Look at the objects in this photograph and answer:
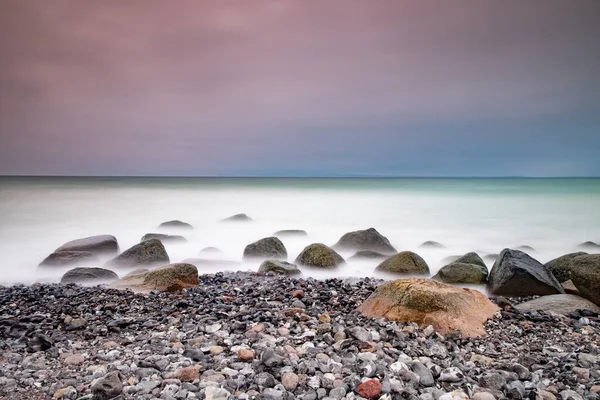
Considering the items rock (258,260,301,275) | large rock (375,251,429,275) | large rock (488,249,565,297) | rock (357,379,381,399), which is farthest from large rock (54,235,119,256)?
rock (357,379,381,399)

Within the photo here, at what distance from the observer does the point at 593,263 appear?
490 cm

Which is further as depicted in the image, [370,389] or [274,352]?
[274,352]

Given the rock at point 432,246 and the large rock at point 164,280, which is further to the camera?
the rock at point 432,246

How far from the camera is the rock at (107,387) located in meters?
2.54

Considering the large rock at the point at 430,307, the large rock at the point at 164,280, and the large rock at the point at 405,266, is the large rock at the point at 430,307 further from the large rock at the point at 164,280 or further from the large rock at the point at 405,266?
the large rock at the point at 405,266

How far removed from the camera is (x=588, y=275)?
484cm

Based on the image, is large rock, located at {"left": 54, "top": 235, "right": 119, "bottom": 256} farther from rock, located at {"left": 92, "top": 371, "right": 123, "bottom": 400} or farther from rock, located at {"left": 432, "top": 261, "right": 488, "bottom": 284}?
rock, located at {"left": 92, "top": 371, "right": 123, "bottom": 400}

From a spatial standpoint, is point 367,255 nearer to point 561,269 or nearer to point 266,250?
point 266,250

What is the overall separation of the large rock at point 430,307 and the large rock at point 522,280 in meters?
1.56

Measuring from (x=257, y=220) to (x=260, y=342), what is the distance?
45.8 feet

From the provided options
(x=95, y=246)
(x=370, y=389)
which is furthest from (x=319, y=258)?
(x=370, y=389)

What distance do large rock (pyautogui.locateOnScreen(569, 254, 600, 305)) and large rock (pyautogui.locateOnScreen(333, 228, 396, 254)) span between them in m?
4.52

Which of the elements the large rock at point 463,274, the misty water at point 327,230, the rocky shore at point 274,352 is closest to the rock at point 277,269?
the misty water at point 327,230

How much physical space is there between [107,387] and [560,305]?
452cm
